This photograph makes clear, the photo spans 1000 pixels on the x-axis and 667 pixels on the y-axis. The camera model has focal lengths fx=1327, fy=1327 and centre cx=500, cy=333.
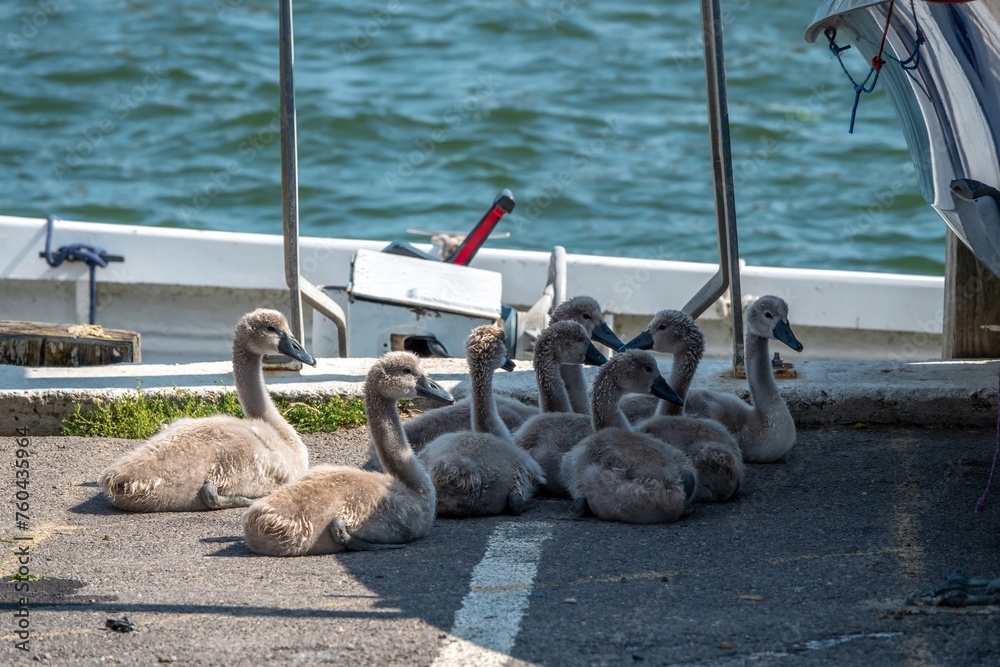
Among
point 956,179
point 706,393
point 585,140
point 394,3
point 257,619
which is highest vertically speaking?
point 394,3

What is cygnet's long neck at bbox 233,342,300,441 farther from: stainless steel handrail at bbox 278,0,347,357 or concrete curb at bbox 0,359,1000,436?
stainless steel handrail at bbox 278,0,347,357

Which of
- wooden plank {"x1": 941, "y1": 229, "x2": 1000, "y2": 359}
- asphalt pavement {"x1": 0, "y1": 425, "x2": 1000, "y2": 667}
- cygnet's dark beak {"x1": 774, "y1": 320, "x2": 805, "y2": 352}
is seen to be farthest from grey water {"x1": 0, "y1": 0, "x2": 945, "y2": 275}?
asphalt pavement {"x1": 0, "y1": 425, "x2": 1000, "y2": 667}

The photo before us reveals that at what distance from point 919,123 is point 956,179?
56cm

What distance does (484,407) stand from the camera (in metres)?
6.55

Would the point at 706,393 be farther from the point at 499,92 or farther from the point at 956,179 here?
the point at 499,92

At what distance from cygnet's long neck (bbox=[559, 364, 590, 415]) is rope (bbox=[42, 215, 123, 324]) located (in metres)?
5.41

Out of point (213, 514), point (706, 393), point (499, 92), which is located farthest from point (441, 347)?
point (499, 92)

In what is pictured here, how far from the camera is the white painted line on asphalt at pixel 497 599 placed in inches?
179

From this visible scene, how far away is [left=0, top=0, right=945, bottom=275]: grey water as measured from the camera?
2067cm

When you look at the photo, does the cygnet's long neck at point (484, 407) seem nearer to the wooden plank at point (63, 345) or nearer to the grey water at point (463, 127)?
the wooden plank at point (63, 345)

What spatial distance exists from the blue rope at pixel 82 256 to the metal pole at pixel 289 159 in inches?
145

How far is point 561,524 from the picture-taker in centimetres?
613

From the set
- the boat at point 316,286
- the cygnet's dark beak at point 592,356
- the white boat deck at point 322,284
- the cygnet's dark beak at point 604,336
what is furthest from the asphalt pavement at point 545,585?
the white boat deck at point 322,284

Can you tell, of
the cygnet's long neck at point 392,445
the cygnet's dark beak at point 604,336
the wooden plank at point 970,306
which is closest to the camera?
the cygnet's long neck at point 392,445
